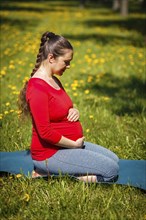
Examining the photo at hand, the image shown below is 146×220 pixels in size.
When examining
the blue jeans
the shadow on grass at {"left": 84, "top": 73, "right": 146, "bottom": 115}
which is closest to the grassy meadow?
the shadow on grass at {"left": 84, "top": 73, "right": 146, "bottom": 115}

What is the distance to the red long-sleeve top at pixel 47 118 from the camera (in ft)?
9.18

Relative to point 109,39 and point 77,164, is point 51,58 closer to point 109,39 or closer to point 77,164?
point 77,164

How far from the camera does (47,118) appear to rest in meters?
2.83

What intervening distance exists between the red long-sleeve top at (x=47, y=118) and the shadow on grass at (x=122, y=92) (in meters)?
1.95

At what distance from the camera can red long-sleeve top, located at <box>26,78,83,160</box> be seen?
2797mm

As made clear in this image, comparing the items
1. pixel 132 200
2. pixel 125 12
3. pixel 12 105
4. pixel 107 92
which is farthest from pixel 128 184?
pixel 125 12

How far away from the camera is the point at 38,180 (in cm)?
305

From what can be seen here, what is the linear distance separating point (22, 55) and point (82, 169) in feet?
19.1

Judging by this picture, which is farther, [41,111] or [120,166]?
[120,166]

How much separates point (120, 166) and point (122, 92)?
2619 mm

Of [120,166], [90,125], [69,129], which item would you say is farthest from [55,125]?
[90,125]

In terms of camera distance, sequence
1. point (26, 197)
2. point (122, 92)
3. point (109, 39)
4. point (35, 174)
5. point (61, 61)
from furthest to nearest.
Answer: point (109, 39) → point (122, 92) → point (35, 174) → point (61, 61) → point (26, 197)

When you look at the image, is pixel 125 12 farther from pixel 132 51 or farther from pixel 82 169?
pixel 82 169

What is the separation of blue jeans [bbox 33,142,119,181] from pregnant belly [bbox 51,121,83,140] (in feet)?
0.43
